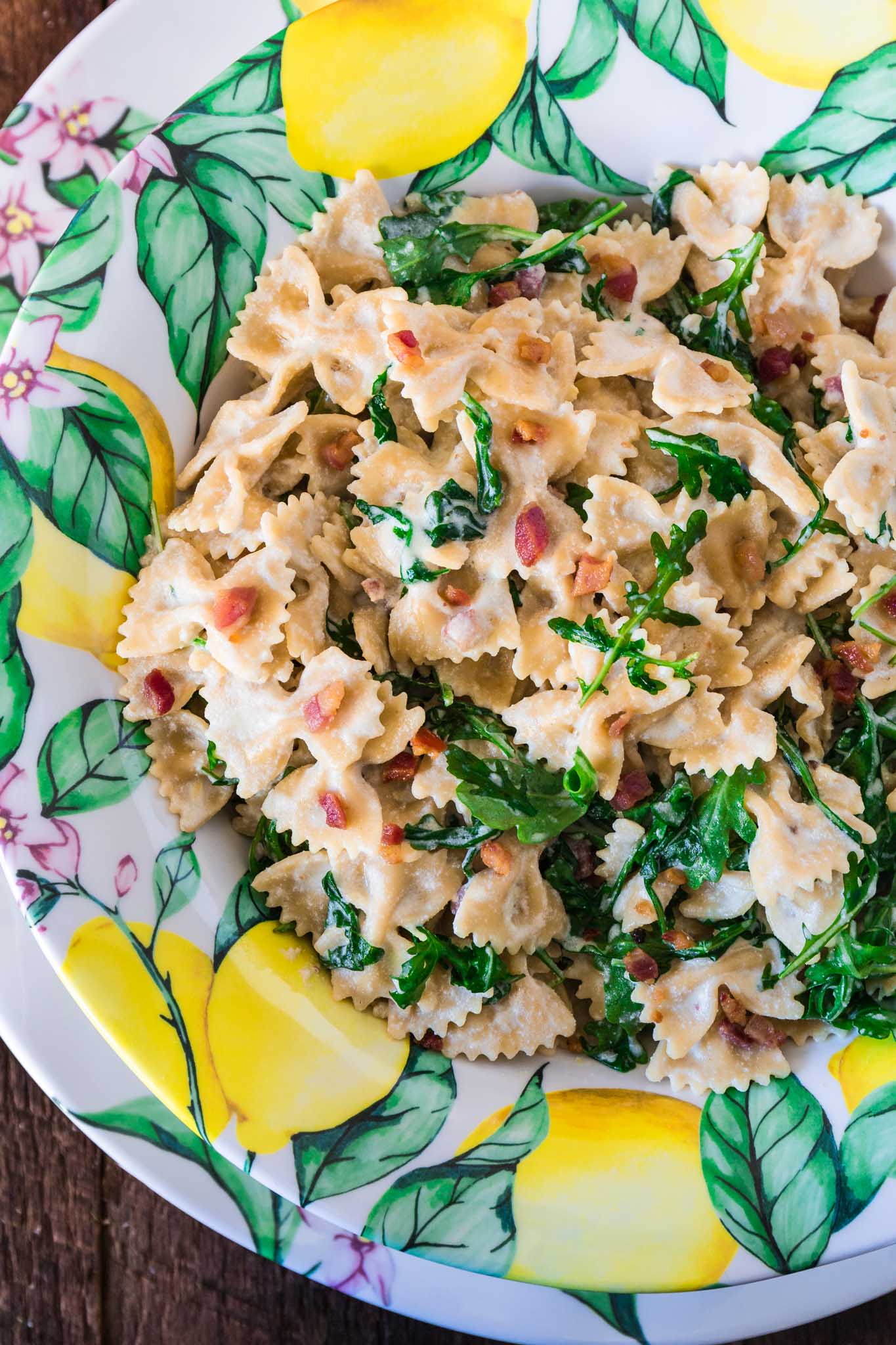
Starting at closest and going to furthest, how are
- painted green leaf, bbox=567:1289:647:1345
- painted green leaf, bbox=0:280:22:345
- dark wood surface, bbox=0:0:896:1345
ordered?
painted green leaf, bbox=567:1289:647:1345, painted green leaf, bbox=0:280:22:345, dark wood surface, bbox=0:0:896:1345

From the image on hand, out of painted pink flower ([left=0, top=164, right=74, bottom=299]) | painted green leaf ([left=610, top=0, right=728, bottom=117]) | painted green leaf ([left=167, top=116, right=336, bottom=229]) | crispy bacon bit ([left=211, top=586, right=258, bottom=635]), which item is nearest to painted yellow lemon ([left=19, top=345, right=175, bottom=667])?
crispy bacon bit ([left=211, top=586, right=258, bottom=635])

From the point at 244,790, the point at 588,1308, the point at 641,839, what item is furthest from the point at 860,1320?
the point at 244,790

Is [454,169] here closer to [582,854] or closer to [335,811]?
[335,811]

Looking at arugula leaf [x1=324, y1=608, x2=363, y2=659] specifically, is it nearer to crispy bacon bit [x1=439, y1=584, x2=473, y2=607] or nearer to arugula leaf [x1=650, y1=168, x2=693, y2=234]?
crispy bacon bit [x1=439, y1=584, x2=473, y2=607]

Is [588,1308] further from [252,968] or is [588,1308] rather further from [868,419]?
[868,419]

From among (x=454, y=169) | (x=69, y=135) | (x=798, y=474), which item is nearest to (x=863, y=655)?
(x=798, y=474)

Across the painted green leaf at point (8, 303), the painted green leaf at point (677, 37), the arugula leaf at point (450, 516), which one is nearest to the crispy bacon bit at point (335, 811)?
the arugula leaf at point (450, 516)
